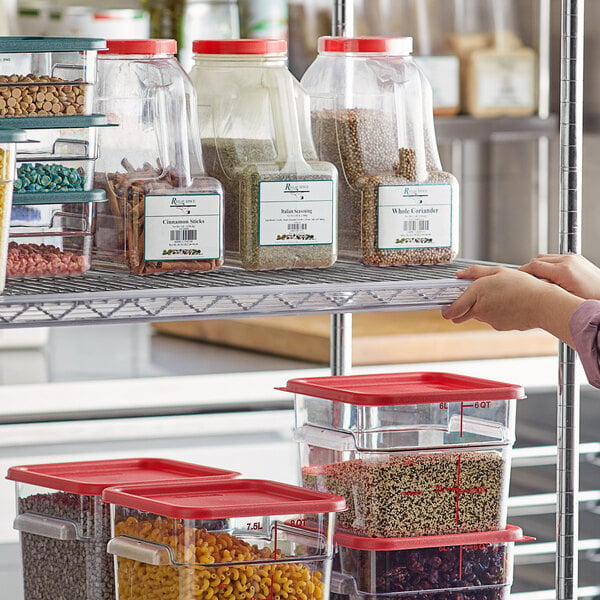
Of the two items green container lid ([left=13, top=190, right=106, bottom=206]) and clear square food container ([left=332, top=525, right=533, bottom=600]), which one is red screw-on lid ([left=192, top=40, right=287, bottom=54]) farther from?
clear square food container ([left=332, top=525, right=533, bottom=600])

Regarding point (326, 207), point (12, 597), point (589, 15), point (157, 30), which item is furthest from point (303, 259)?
point (589, 15)

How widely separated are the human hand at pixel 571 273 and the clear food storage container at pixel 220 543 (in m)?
0.31

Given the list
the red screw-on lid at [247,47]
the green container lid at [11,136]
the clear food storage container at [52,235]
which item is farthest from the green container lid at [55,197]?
the red screw-on lid at [247,47]

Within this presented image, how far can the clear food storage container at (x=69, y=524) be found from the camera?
4.27ft

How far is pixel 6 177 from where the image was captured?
1.11 m

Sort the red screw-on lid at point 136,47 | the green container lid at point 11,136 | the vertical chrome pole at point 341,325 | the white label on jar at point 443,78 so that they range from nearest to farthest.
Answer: the green container lid at point 11,136 < the red screw-on lid at point 136,47 < the vertical chrome pole at point 341,325 < the white label on jar at point 443,78

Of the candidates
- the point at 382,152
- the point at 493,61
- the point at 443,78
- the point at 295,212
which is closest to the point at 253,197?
the point at 295,212

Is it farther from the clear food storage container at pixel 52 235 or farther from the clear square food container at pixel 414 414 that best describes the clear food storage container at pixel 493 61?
the clear food storage container at pixel 52 235

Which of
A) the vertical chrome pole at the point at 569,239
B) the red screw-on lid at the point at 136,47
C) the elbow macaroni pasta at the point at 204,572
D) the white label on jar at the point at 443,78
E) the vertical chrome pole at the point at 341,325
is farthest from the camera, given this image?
the white label on jar at the point at 443,78

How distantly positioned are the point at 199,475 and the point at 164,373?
1156 millimetres

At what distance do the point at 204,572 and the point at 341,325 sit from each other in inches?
19.9

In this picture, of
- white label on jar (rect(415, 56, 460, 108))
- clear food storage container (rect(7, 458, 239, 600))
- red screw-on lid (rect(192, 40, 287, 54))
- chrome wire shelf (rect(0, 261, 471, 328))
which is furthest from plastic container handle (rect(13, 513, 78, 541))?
white label on jar (rect(415, 56, 460, 108))

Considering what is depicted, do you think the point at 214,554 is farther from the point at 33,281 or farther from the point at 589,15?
the point at 589,15

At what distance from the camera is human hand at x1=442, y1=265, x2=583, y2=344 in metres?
1.29
